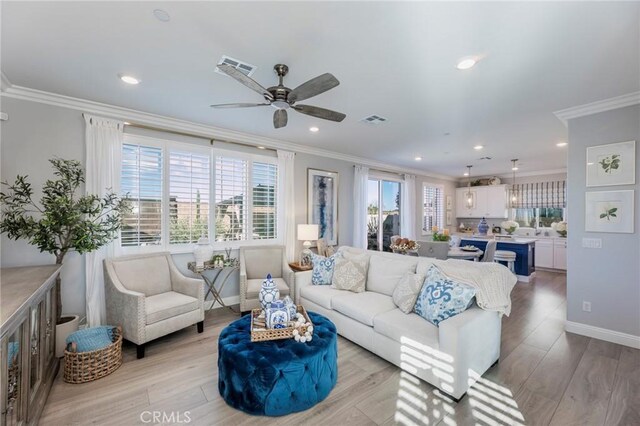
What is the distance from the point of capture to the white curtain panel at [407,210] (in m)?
7.29

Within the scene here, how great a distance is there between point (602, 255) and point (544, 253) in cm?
481

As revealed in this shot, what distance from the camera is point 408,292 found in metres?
2.75

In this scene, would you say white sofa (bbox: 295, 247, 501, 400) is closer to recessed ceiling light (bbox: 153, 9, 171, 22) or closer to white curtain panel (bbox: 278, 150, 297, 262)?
white curtain panel (bbox: 278, 150, 297, 262)

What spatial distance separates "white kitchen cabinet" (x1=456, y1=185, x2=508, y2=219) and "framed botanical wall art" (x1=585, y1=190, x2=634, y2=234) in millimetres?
5169

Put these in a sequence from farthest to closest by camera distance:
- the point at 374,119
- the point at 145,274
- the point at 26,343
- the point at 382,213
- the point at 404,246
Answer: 1. the point at 382,213
2. the point at 404,246
3. the point at 374,119
4. the point at 145,274
5. the point at 26,343

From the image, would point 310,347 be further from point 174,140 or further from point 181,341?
point 174,140

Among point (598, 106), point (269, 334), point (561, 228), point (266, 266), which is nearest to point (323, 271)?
point (266, 266)

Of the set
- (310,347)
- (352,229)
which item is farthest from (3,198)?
(352,229)

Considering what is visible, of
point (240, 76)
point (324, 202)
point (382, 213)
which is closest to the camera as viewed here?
→ point (240, 76)

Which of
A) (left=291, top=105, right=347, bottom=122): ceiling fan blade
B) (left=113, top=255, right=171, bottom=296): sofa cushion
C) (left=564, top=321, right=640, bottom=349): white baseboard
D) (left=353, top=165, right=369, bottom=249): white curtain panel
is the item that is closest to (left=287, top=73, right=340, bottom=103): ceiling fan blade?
(left=291, top=105, right=347, bottom=122): ceiling fan blade

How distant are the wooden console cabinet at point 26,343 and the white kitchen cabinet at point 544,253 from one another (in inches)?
373

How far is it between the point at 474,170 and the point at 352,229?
4.18 metres

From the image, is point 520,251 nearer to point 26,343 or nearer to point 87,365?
point 87,365

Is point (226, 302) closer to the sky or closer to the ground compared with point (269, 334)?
closer to the ground
